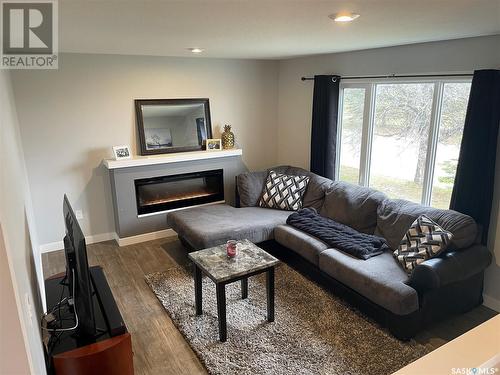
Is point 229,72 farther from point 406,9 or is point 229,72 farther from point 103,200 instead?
point 406,9

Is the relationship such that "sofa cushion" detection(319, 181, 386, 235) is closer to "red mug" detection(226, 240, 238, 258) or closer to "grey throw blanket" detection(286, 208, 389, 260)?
"grey throw blanket" detection(286, 208, 389, 260)

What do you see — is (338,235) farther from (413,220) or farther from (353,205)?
(413,220)

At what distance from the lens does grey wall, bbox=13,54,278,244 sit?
3955mm

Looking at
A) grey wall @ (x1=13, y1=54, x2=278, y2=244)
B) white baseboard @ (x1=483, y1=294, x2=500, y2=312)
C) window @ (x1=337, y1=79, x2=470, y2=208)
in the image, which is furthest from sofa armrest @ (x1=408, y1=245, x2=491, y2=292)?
grey wall @ (x1=13, y1=54, x2=278, y2=244)

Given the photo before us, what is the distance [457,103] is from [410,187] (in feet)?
3.08

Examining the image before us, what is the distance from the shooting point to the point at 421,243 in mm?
2953

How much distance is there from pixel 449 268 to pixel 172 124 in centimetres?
347

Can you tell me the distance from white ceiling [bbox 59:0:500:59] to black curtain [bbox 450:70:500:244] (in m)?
0.43

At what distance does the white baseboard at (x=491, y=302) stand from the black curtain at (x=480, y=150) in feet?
1.69

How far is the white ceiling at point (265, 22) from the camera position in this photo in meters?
1.78

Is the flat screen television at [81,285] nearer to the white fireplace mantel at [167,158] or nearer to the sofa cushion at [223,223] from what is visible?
the sofa cushion at [223,223]

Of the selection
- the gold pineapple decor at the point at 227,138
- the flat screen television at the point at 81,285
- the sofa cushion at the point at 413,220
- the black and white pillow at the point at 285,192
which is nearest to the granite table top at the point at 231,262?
the flat screen television at the point at 81,285

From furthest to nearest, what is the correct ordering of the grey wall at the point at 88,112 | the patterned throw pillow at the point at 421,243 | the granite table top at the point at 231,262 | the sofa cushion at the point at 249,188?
the sofa cushion at the point at 249,188
the grey wall at the point at 88,112
the patterned throw pillow at the point at 421,243
the granite table top at the point at 231,262

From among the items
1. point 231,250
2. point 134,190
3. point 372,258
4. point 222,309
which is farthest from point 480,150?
point 134,190
